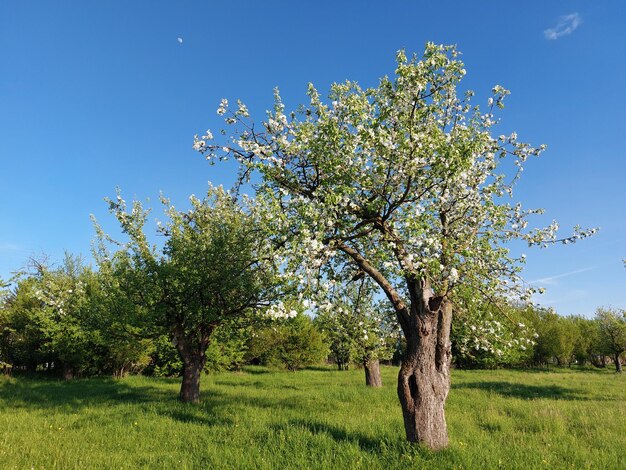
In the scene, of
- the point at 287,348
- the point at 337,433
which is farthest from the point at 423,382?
the point at 287,348

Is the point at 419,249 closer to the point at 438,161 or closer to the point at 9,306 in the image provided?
the point at 438,161

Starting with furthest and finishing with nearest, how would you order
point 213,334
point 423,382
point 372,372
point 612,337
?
point 612,337 < point 372,372 < point 213,334 < point 423,382

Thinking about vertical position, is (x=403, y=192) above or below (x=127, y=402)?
above

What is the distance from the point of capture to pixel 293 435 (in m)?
13.2

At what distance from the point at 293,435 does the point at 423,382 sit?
4830mm

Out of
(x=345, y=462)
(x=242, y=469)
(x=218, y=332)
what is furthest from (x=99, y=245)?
(x=345, y=462)

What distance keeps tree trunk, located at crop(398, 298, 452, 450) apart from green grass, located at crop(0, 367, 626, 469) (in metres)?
0.54

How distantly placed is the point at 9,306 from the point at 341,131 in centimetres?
4931

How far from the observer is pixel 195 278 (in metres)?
19.5

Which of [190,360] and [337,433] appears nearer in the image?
[337,433]

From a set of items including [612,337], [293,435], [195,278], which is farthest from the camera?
[612,337]

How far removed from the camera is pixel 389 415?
17609 mm

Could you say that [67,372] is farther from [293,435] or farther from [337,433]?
[337,433]

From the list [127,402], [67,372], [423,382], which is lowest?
[67,372]
